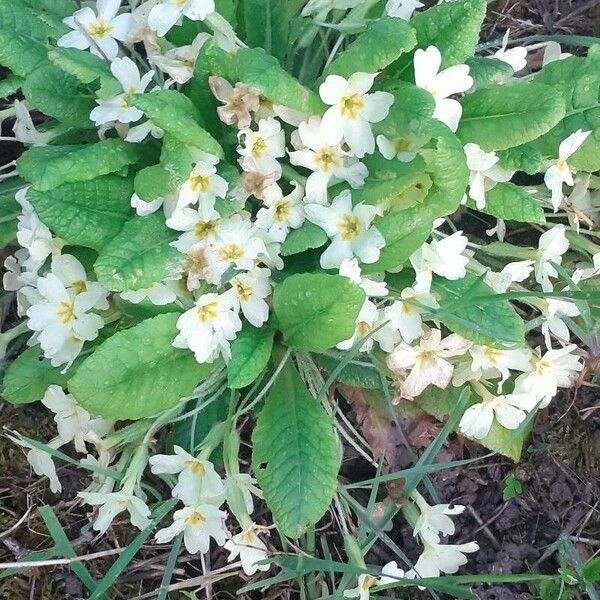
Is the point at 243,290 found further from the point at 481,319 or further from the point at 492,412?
the point at 492,412

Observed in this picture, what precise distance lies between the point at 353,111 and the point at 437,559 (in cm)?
99

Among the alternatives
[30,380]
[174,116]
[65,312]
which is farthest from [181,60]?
[30,380]

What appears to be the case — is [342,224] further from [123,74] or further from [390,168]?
[123,74]

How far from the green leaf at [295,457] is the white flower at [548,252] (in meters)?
0.57

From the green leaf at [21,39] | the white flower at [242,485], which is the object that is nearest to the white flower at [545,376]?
the white flower at [242,485]

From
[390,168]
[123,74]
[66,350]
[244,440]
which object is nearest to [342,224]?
[390,168]

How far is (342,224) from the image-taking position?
1.59m

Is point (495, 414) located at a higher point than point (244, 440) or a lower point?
higher

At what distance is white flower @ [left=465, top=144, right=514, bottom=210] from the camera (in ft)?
5.56

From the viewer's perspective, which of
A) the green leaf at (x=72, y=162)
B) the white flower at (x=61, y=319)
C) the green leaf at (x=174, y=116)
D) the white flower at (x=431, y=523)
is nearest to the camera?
the green leaf at (x=174, y=116)

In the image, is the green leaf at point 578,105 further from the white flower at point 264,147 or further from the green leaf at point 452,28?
the white flower at point 264,147

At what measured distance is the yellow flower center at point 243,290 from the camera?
5.44 feet

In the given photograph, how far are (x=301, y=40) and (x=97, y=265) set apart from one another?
66 cm

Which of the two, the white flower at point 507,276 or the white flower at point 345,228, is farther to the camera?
the white flower at point 507,276
